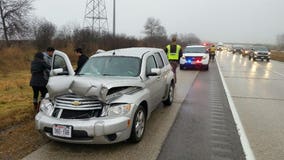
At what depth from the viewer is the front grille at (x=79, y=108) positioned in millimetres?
4230

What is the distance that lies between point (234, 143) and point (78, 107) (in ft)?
9.39

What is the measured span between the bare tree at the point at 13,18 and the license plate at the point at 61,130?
2635 cm

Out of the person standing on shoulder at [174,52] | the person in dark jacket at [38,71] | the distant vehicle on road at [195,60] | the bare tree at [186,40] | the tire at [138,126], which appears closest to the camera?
the tire at [138,126]

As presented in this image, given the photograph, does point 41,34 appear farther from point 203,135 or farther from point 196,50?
point 203,135

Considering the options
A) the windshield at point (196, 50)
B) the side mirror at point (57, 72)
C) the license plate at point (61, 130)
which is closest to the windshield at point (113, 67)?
the side mirror at point (57, 72)

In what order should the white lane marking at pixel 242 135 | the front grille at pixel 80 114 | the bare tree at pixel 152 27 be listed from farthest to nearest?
the bare tree at pixel 152 27 < the white lane marking at pixel 242 135 < the front grille at pixel 80 114

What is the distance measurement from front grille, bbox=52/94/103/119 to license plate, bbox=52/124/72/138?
18cm

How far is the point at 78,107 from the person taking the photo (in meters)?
4.24

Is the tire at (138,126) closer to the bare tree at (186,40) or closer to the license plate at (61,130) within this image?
the license plate at (61,130)

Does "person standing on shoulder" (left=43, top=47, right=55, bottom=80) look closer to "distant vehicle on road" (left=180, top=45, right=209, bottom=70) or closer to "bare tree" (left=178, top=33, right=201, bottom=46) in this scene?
"distant vehicle on road" (left=180, top=45, right=209, bottom=70)

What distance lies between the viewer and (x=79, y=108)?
167 inches

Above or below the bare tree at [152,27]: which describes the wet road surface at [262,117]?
below

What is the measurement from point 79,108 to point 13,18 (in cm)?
2883

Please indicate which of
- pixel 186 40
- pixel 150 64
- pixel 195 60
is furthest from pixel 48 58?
pixel 186 40
